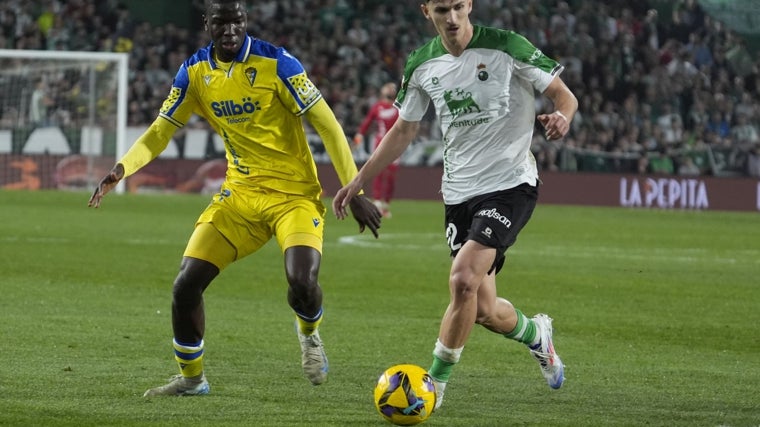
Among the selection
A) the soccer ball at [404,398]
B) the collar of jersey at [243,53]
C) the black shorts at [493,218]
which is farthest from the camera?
the collar of jersey at [243,53]

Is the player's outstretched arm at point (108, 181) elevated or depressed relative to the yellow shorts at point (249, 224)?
elevated

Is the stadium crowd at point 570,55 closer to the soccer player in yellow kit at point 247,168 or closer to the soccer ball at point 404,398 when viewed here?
the soccer player in yellow kit at point 247,168

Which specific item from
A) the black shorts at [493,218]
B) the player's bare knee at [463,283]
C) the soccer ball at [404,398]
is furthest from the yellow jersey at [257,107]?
the soccer ball at [404,398]

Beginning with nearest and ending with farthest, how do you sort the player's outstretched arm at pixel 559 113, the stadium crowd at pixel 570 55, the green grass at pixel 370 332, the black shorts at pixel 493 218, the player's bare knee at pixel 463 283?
the player's outstretched arm at pixel 559 113
the green grass at pixel 370 332
the player's bare knee at pixel 463 283
the black shorts at pixel 493 218
the stadium crowd at pixel 570 55

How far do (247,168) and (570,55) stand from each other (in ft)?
93.4

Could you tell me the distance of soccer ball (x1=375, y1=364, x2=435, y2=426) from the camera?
6.51 m

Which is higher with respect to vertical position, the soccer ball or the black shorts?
the black shorts

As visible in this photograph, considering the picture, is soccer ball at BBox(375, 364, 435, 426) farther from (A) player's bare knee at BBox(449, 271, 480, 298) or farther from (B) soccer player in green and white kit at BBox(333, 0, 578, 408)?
(A) player's bare knee at BBox(449, 271, 480, 298)

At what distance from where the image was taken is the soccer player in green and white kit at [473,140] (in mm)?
7156

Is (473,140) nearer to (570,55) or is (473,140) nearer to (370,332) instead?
(370,332)

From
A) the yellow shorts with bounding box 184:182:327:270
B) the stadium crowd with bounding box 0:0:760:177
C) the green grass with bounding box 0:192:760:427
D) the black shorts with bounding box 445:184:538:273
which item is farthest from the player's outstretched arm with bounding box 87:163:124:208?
the stadium crowd with bounding box 0:0:760:177

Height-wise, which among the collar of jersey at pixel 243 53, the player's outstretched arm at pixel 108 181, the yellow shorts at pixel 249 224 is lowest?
the yellow shorts at pixel 249 224

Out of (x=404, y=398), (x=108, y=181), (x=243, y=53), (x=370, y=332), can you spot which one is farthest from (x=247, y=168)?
(x=370, y=332)

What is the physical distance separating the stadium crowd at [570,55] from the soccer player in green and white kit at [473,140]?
2285cm
